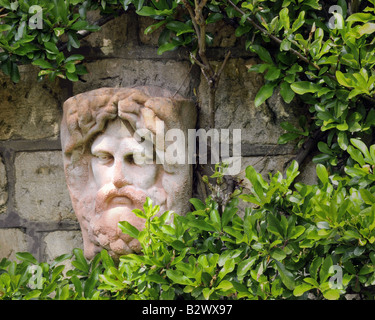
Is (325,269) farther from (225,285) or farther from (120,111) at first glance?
(120,111)

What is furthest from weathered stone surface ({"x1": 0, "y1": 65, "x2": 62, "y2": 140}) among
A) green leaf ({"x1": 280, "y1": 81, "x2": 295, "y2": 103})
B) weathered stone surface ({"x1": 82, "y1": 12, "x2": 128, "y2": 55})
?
green leaf ({"x1": 280, "y1": 81, "x2": 295, "y2": 103})

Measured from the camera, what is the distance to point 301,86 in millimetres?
1753

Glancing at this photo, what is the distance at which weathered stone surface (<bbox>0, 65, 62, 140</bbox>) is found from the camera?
204cm

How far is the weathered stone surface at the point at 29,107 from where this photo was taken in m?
2.04

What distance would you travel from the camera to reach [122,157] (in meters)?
1.83

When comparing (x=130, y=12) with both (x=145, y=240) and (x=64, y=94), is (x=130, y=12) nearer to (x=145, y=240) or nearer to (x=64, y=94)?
(x=64, y=94)

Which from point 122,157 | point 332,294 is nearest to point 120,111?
point 122,157

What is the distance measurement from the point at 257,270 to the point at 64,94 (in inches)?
37.6

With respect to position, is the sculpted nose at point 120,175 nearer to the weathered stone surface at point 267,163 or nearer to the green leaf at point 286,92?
the weathered stone surface at point 267,163

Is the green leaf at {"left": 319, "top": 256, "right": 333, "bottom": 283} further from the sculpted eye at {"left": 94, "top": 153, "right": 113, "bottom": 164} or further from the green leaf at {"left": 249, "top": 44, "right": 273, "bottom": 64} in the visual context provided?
the sculpted eye at {"left": 94, "top": 153, "right": 113, "bottom": 164}

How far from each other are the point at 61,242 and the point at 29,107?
490 mm

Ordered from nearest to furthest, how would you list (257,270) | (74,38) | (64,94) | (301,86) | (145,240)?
(257,270)
(145,240)
(301,86)
(74,38)
(64,94)
